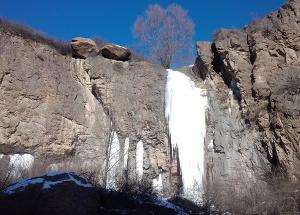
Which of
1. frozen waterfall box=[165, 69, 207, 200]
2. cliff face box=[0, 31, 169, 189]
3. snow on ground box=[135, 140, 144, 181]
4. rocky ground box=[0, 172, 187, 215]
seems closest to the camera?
rocky ground box=[0, 172, 187, 215]

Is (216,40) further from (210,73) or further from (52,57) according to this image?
(52,57)

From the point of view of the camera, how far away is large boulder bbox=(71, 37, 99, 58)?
17.9 meters

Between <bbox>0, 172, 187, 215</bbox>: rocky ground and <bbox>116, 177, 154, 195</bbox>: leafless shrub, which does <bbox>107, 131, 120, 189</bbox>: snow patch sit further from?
<bbox>0, 172, 187, 215</bbox>: rocky ground

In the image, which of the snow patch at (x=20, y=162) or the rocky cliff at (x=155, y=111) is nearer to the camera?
the snow patch at (x=20, y=162)

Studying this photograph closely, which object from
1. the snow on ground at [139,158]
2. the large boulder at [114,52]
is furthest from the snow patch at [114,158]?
the large boulder at [114,52]

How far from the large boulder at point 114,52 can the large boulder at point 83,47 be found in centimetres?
34

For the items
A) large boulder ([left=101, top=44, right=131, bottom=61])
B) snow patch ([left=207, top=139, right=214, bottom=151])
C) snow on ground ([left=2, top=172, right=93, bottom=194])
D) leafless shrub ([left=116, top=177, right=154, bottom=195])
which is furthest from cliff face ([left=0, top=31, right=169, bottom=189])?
snow on ground ([left=2, top=172, right=93, bottom=194])

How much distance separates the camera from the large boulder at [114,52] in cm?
1825

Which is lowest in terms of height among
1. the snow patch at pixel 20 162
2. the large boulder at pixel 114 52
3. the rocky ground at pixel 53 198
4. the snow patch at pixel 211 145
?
the rocky ground at pixel 53 198

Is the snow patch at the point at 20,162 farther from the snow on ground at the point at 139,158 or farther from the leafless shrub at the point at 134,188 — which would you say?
the snow on ground at the point at 139,158

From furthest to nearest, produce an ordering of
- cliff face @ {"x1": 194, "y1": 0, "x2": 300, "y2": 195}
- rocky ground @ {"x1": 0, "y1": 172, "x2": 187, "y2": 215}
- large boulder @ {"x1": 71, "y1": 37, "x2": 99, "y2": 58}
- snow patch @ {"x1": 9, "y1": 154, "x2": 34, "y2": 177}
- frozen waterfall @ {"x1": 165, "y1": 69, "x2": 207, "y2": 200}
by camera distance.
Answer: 1. large boulder @ {"x1": 71, "y1": 37, "x2": 99, "y2": 58}
2. frozen waterfall @ {"x1": 165, "y1": 69, "x2": 207, "y2": 200}
3. cliff face @ {"x1": 194, "y1": 0, "x2": 300, "y2": 195}
4. snow patch @ {"x1": 9, "y1": 154, "x2": 34, "y2": 177}
5. rocky ground @ {"x1": 0, "y1": 172, "x2": 187, "y2": 215}

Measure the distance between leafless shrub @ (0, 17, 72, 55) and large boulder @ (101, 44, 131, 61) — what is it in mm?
1410

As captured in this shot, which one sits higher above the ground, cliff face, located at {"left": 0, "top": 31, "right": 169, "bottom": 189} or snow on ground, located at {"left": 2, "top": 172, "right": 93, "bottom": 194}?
cliff face, located at {"left": 0, "top": 31, "right": 169, "bottom": 189}

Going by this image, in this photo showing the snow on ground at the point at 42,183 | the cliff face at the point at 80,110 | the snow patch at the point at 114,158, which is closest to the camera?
the snow on ground at the point at 42,183
